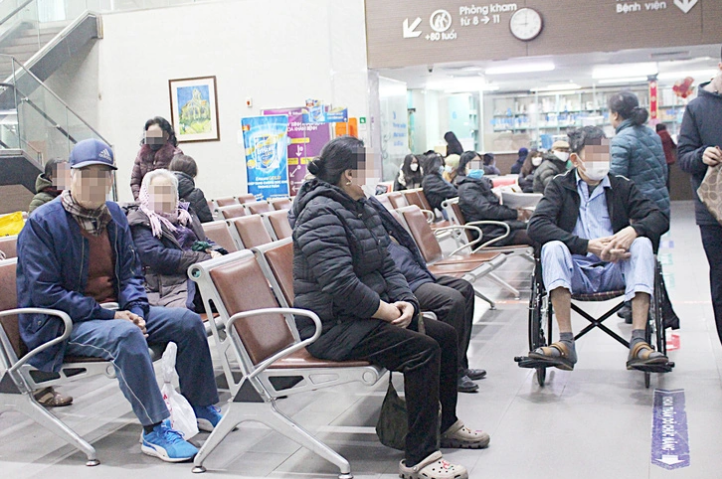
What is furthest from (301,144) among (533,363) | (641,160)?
(533,363)

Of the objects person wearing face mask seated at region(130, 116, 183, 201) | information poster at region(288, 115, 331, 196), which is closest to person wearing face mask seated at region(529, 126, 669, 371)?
Answer: person wearing face mask seated at region(130, 116, 183, 201)

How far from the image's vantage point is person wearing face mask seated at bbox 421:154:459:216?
8.06m

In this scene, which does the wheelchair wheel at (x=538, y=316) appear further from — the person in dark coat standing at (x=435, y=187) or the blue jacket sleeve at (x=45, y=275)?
the person in dark coat standing at (x=435, y=187)

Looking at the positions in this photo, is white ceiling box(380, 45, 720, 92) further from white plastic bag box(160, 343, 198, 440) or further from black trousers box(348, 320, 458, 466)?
black trousers box(348, 320, 458, 466)

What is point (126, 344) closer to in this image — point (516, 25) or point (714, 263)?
point (714, 263)

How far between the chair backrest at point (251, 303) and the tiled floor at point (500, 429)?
47 cm

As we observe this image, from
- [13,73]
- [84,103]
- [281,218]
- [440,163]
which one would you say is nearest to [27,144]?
[13,73]

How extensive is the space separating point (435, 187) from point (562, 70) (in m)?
6.70

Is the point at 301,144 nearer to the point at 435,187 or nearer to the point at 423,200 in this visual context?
the point at 435,187

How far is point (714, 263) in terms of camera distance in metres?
4.14

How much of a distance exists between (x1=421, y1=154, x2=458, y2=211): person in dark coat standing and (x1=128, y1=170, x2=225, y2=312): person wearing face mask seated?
161 inches

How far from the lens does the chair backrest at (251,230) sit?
16.8ft

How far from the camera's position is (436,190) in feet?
26.6

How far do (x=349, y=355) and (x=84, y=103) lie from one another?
443 inches
